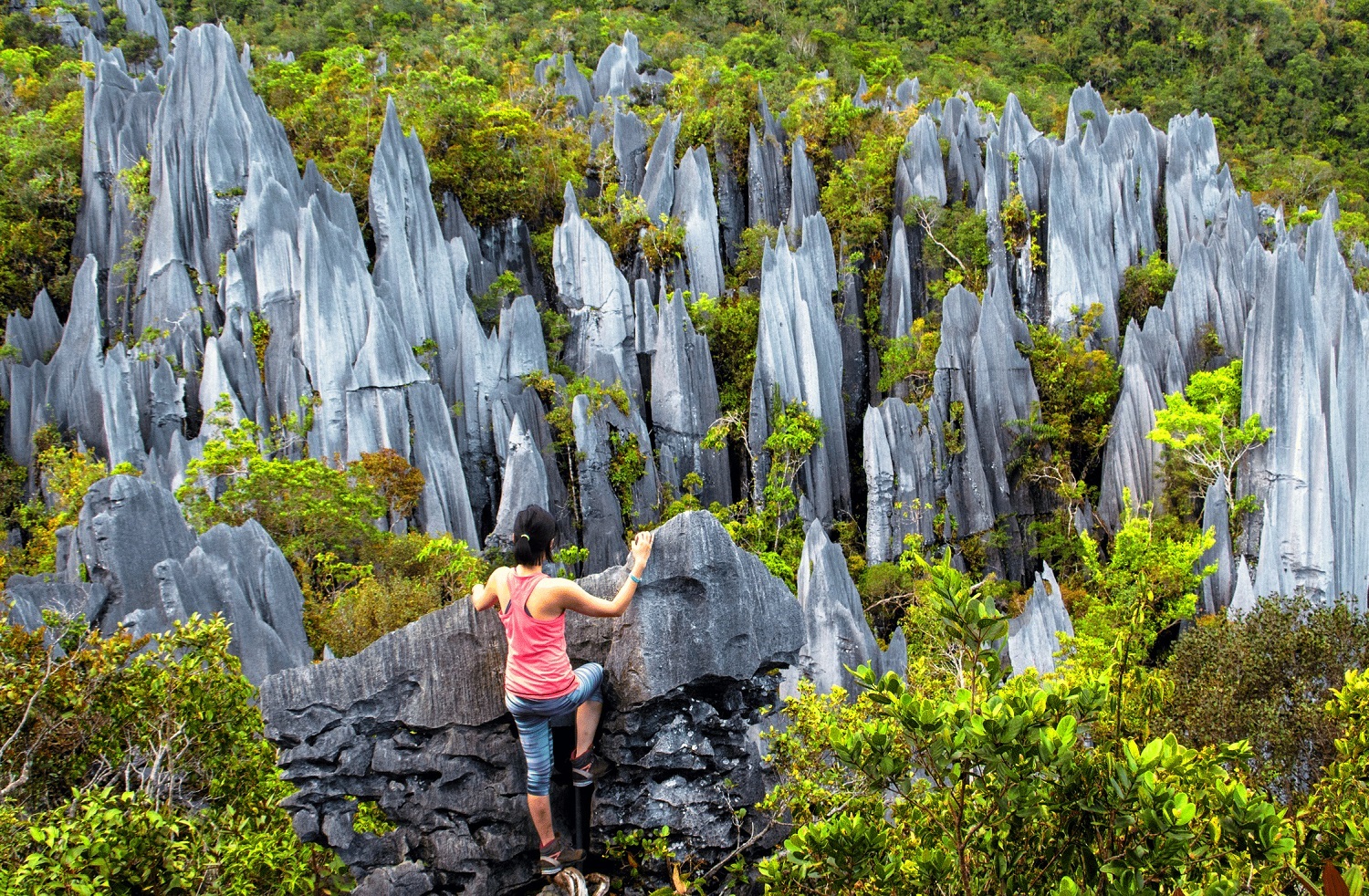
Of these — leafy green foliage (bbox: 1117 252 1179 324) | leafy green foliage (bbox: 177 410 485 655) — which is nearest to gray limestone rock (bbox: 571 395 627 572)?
leafy green foliage (bbox: 177 410 485 655)

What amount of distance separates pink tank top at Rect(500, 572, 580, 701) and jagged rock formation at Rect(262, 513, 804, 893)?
444 millimetres

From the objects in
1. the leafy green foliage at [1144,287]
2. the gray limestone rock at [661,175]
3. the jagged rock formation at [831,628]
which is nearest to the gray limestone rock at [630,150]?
the gray limestone rock at [661,175]

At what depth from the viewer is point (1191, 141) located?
100 ft

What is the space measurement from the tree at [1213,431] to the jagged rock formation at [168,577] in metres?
19.1

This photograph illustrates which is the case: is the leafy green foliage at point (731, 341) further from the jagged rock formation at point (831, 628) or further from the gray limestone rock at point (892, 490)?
the jagged rock formation at point (831, 628)

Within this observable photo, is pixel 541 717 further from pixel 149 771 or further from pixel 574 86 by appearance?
pixel 574 86

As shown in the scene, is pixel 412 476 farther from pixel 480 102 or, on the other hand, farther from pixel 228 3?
pixel 228 3

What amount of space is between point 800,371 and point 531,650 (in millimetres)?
20147

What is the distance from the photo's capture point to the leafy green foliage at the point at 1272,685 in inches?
330

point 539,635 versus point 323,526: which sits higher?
point 323,526

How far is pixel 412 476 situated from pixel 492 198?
37.3 feet

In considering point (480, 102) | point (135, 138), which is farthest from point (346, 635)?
point (480, 102)

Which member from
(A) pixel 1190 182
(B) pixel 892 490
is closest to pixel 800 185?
(B) pixel 892 490

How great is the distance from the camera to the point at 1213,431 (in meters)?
21.2
